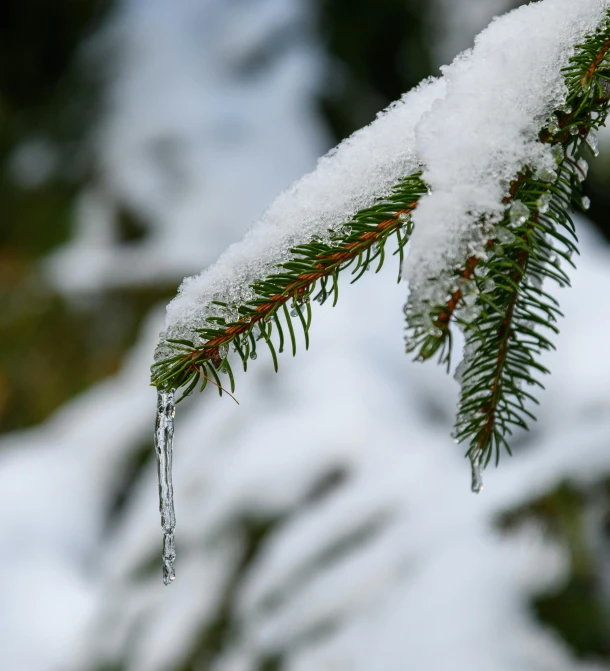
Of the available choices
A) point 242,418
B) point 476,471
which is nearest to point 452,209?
point 476,471

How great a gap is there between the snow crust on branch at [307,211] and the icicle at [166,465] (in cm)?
8

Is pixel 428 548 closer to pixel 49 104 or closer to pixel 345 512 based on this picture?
pixel 345 512

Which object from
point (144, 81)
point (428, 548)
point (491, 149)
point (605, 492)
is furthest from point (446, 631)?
point (144, 81)

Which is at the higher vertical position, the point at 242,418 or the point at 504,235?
the point at 242,418

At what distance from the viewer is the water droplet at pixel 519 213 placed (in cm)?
40

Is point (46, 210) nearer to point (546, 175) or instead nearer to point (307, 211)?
point (307, 211)

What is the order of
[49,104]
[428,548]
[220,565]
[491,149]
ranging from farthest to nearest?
[49,104]
[220,565]
[428,548]
[491,149]

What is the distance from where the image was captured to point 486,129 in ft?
1.41

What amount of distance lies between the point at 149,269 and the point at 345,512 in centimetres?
213

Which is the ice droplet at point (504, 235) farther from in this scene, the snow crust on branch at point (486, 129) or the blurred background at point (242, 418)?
the blurred background at point (242, 418)

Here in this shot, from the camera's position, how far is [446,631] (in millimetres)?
1314

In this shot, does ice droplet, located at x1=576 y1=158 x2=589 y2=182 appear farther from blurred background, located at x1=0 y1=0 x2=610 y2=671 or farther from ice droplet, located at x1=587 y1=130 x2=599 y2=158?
blurred background, located at x1=0 y1=0 x2=610 y2=671

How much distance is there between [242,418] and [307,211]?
1821mm

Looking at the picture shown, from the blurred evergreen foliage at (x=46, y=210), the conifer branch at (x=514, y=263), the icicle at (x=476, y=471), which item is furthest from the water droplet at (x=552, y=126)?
the blurred evergreen foliage at (x=46, y=210)
